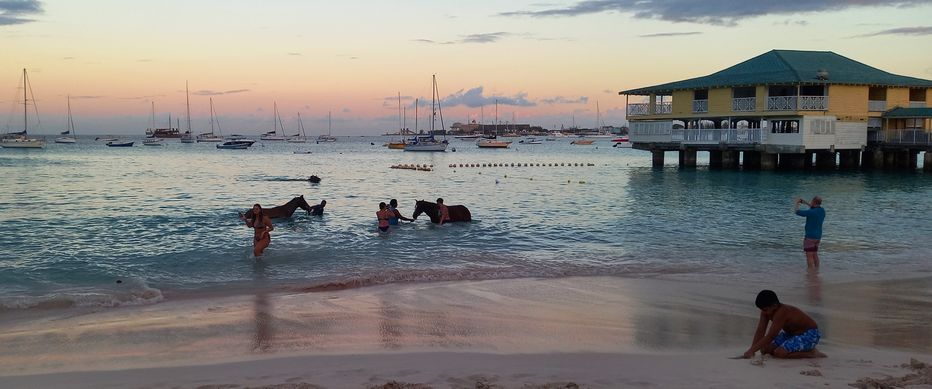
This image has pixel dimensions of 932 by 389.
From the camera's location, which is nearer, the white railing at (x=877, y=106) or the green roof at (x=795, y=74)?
the green roof at (x=795, y=74)

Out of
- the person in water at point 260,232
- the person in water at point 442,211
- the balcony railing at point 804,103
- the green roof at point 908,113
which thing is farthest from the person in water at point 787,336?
the green roof at point 908,113

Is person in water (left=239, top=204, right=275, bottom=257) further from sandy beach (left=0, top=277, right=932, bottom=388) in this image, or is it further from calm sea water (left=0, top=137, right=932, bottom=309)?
sandy beach (left=0, top=277, right=932, bottom=388)

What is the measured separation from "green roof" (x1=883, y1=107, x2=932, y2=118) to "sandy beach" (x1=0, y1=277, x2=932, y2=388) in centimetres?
3952

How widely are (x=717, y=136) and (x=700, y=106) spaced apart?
8.24 feet

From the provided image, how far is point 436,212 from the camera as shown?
23312 millimetres

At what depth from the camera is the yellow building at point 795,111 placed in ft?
159

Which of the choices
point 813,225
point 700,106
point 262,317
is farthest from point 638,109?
point 262,317

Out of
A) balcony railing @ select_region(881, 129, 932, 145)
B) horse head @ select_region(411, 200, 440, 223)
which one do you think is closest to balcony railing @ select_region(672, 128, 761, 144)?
balcony railing @ select_region(881, 129, 932, 145)

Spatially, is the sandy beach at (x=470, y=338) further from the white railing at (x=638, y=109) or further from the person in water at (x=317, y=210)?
the white railing at (x=638, y=109)

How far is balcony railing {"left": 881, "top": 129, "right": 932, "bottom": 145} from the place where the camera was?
1939 inches

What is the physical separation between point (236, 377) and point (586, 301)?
6.26 m

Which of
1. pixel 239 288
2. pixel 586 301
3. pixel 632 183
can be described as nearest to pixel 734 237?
pixel 586 301

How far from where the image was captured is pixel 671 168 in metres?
60.2

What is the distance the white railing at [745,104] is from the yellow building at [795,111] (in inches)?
2.5
